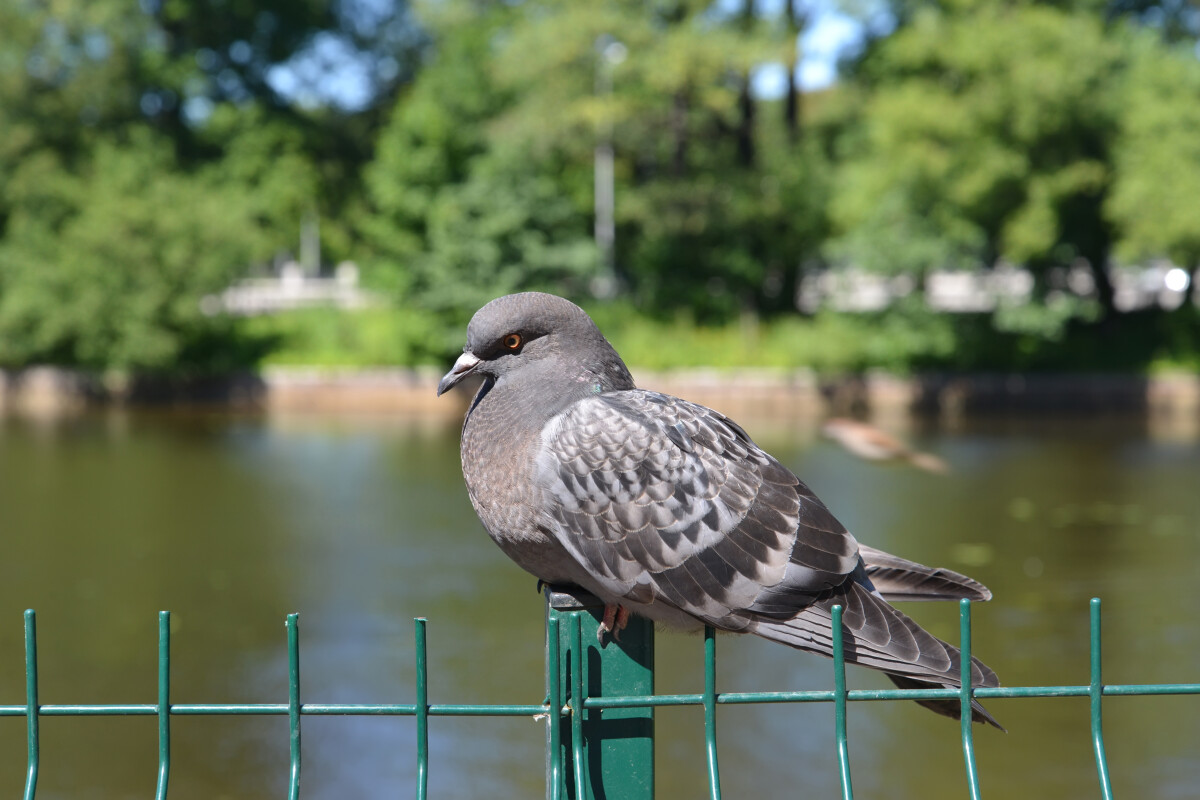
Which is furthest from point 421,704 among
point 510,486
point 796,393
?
point 796,393

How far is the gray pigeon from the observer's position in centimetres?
246

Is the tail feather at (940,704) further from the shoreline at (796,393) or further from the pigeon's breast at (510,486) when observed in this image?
the shoreline at (796,393)

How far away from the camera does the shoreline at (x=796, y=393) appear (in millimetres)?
24047

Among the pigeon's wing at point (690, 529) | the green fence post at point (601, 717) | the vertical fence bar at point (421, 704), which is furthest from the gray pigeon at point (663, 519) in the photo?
the vertical fence bar at point (421, 704)

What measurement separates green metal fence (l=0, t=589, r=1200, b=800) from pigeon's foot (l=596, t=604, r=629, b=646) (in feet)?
0.04

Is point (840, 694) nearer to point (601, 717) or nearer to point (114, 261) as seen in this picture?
point (601, 717)

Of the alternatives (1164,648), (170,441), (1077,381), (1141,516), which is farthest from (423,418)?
(1164,648)

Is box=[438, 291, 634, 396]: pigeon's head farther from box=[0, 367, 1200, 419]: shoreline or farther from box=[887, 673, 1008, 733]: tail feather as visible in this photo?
box=[0, 367, 1200, 419]: shoreline

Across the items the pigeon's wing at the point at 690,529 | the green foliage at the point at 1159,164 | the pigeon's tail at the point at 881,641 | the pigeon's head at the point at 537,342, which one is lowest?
the pigeon's tail at the point at 881,641

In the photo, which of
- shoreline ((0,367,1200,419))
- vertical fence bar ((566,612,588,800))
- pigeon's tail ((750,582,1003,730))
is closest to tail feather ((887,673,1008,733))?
pigeon's tail ((750,582,1003,730))

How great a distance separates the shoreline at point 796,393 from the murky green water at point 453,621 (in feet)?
17.4

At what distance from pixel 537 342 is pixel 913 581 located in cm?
88

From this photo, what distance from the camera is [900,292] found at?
87.9 feet

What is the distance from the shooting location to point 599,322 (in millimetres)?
25969
